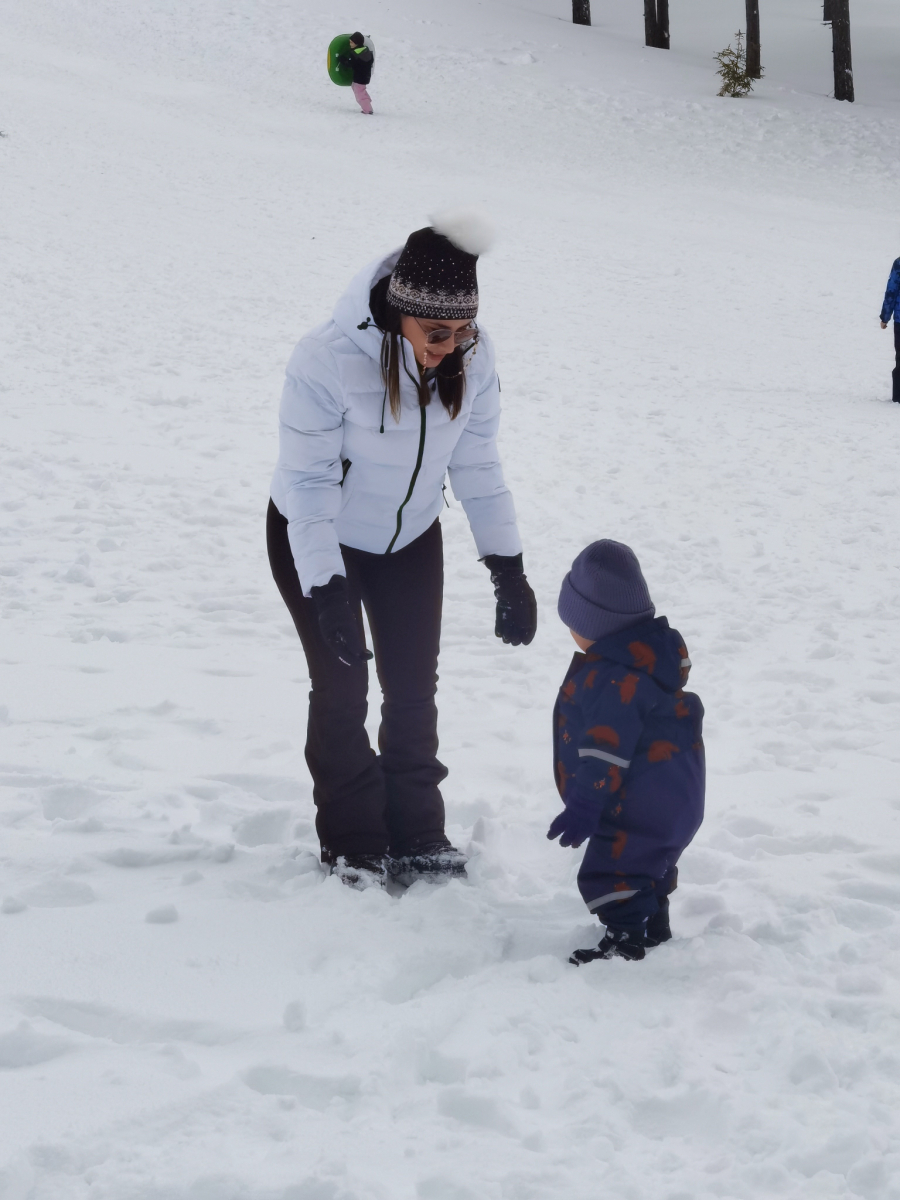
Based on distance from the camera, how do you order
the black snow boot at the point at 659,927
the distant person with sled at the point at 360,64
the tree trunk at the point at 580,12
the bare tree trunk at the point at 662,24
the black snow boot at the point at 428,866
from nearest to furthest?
the black snow boot at the point at 659,927 → the black snow boot at the point at 428,866 → the distant person with sled at the point at 360,64 → the bare tree trunk at the point at 662,24 → the tree trunk at the point at 580,12

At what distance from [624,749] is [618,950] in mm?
587


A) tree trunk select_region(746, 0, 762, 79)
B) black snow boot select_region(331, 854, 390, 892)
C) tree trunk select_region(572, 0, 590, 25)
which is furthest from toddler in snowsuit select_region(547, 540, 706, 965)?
tree trunk select_region(572, 0, 590, 25)

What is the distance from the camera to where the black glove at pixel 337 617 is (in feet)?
9.73

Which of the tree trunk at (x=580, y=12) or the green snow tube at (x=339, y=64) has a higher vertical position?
the tree trunk at (x=580, y=12)

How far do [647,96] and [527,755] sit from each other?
24.0 meters

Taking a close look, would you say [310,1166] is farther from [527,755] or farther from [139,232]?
[139,232]

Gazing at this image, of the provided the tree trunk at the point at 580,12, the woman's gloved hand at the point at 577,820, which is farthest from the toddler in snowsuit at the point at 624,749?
the tree trunk at the point at 580,12

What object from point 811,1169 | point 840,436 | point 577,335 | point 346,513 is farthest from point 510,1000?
point 577,335

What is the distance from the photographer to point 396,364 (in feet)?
9.79

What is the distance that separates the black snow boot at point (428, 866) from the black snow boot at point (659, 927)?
63cm

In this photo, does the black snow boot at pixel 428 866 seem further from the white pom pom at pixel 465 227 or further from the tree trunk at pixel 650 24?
the tree trunk at pixel 650 24

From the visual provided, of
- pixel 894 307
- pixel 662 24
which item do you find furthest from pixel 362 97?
pixel 894 307

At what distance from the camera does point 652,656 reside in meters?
2.94

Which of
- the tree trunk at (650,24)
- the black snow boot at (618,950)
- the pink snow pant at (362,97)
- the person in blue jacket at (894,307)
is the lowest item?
the black snow boot at (618,950)
